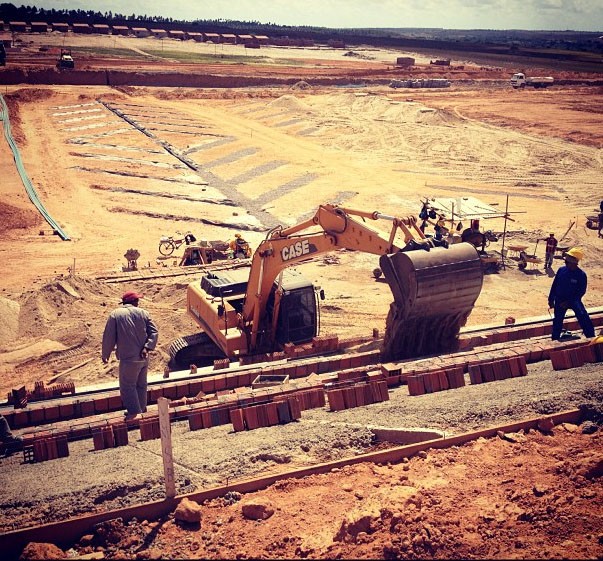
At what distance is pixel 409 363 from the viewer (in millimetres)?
9852

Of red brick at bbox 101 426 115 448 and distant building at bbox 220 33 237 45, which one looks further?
distant building at bbox 220 33 237 45

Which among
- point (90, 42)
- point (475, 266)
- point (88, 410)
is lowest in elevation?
point (88, 410)

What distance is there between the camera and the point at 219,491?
6.80 metres

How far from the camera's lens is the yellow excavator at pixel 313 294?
31.4 feet

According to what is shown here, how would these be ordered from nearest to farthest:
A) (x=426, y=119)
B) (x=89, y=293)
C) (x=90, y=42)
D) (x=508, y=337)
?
(x=508, y=337) → (x=89, y=293) → (x=426, y=119) → (x=90, y=42)

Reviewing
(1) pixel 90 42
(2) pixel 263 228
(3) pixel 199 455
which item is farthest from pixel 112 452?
(1) pixel 90 42

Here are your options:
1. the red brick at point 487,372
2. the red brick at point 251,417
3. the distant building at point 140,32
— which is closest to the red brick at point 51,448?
the red brick at point 251,417

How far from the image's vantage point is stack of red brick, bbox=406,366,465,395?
29.2 feet

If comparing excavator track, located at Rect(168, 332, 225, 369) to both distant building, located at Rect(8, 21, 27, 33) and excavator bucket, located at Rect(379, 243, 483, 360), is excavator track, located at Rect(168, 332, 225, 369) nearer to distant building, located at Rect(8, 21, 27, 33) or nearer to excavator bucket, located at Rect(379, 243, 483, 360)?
excavator bucket, located at Rect(379, 243, 483, 360)

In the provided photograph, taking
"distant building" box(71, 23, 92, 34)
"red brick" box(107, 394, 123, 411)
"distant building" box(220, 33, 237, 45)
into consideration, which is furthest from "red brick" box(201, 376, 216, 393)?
"distant building" box(71, 23, 92, 34)

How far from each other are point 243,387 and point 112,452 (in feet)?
A: 7.93

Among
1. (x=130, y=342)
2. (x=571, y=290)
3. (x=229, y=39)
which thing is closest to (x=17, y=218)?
(x=130, y=342)

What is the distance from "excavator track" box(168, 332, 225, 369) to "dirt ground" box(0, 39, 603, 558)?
1.60 ft

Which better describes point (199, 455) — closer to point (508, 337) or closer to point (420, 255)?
point (420, 255)
